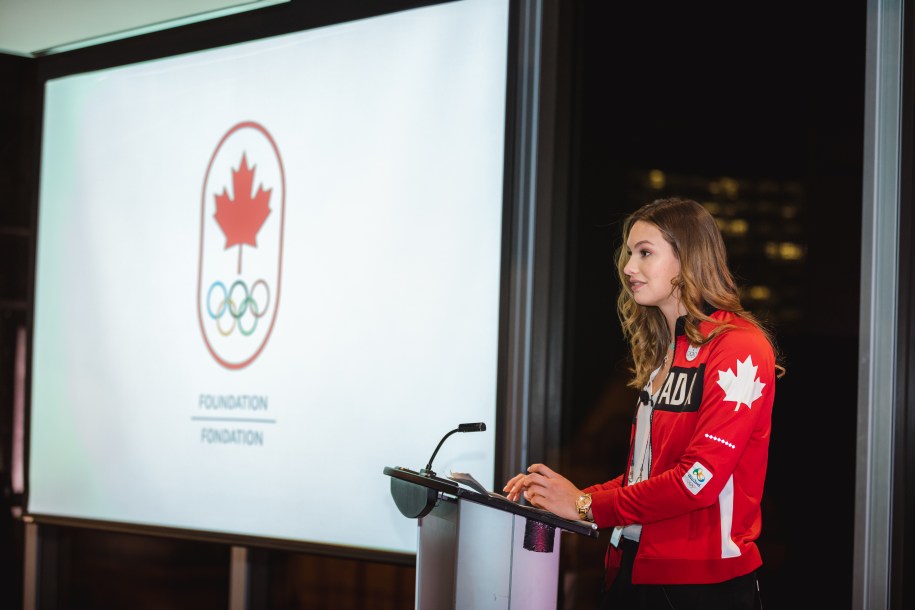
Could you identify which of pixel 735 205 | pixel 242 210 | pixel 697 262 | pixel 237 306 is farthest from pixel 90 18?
pixel 697 262

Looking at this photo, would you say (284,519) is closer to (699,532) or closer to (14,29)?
(699,532)

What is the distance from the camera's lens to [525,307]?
2.95 meters

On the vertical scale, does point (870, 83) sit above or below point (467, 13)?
below

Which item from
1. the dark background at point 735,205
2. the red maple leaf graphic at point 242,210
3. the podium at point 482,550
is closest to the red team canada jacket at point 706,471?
the podium at point 482,550

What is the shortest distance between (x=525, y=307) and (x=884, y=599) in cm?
129

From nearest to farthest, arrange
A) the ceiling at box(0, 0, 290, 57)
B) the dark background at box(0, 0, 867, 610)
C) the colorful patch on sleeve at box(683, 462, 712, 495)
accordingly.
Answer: the colorful patch on sleeve at box(683, 462, 712, 495) → the dark background at box(0, 0, 867, 610) → the ceiling at box(0, 0, 290, 57)

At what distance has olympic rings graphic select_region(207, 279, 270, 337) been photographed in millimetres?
3502

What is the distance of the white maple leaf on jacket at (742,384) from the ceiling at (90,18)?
245 cm

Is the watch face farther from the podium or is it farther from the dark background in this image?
the dark background

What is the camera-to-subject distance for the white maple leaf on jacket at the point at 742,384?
1828mm

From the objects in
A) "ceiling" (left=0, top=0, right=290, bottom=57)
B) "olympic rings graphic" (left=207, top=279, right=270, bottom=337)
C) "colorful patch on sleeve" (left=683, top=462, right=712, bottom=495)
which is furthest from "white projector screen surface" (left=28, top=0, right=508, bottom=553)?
"colorful patch on sleeve" (left=683, top=462, right=712, bottom=495)

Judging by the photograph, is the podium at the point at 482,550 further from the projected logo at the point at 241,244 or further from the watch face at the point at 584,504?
the projected logo at the point at 241,244

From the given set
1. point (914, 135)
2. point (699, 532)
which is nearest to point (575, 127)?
point (914, 135)

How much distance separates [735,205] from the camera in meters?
2.74
